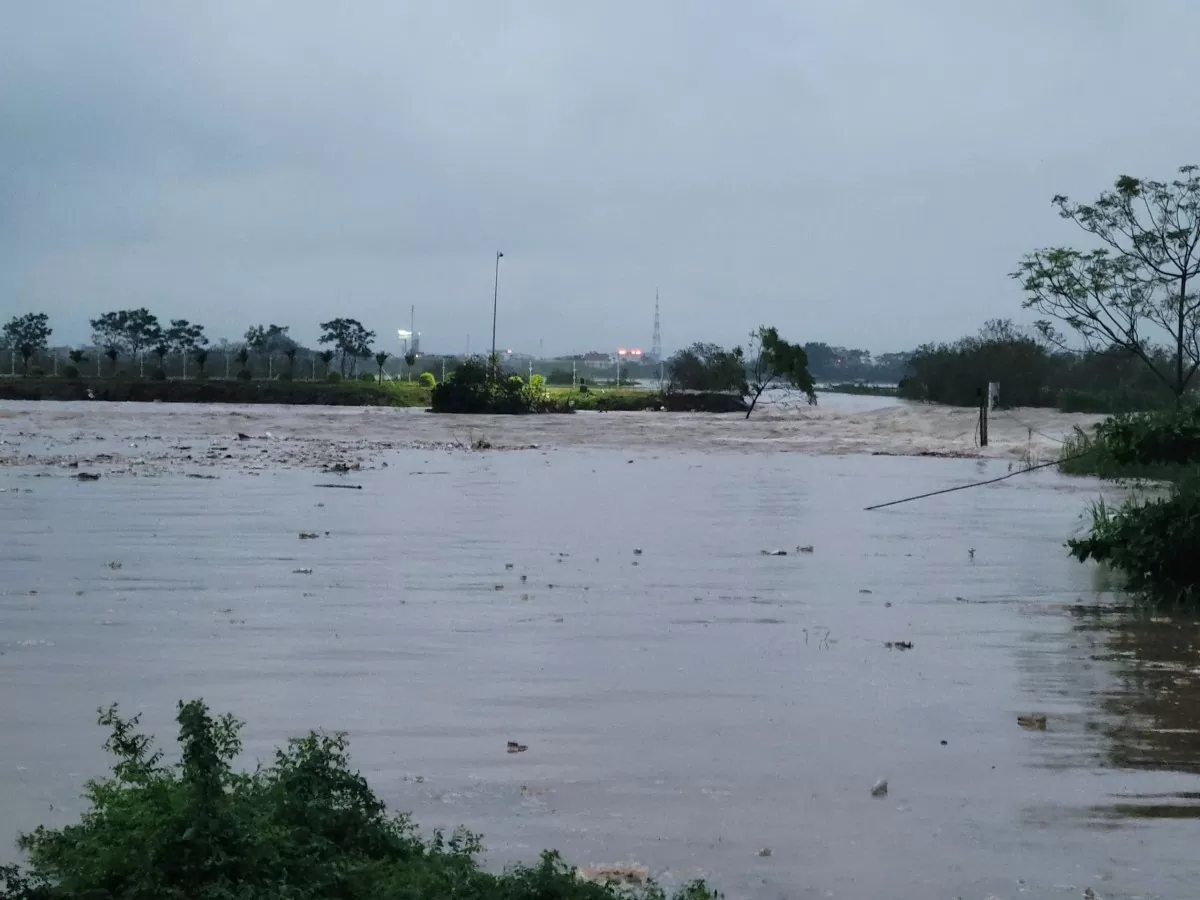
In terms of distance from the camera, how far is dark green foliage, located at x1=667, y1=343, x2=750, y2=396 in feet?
233

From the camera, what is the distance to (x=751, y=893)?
4.84 metres

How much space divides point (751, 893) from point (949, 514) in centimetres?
1519

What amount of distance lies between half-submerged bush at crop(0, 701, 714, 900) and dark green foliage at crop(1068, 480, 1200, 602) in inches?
327

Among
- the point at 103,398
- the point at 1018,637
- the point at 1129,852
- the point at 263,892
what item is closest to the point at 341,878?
the point at 263,892

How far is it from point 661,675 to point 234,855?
4506 millimetres

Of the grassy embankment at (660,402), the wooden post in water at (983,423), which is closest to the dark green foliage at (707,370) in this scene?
the grassy embankment at (660,402)

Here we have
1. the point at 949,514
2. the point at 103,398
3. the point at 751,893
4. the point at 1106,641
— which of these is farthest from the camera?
the point at 103,398

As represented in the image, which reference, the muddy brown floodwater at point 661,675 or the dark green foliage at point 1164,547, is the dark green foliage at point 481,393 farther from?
the dark green foliage at point 1164,547

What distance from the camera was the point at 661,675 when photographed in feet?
27.3

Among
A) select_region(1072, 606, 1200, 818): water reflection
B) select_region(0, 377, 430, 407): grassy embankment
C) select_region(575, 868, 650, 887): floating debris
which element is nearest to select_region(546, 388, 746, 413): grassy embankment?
select_region(0, 377, 430, 407): grassy embankment

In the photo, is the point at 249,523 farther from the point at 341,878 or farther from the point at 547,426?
the point at 547,426

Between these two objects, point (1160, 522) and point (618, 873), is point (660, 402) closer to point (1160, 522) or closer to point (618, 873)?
point (1160, 522)

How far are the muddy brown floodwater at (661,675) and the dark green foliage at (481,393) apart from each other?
36.5m

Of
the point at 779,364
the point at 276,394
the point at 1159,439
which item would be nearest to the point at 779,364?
the point at 779,364
